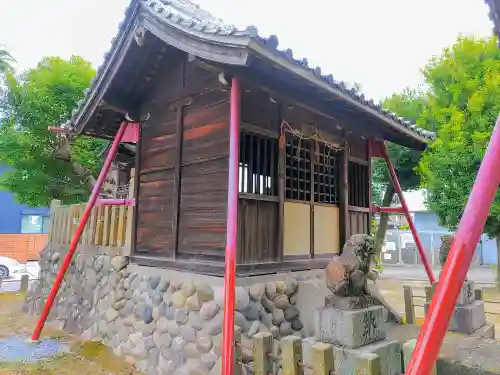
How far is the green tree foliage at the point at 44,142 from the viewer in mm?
13531

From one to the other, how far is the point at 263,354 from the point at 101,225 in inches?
236

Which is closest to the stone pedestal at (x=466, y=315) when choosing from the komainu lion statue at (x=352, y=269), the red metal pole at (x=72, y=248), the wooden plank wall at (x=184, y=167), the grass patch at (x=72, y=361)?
the komainu lion statue at (x=352, y=269)

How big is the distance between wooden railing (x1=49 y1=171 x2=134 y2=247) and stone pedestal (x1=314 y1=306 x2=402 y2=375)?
502 cm

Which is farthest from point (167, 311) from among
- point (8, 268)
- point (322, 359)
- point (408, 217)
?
point (8, 268)

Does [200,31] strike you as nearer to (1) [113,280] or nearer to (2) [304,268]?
(2) [304,268]

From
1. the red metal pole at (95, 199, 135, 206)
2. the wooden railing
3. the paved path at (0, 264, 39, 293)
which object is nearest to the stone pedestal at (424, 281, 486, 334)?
the wooden railing

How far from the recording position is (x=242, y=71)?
4777mm

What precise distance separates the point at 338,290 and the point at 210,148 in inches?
128

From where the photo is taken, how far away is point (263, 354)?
3.39 metres

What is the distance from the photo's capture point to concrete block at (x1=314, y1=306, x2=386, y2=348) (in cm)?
308

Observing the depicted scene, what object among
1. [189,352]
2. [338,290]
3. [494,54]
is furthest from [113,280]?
[494,54]

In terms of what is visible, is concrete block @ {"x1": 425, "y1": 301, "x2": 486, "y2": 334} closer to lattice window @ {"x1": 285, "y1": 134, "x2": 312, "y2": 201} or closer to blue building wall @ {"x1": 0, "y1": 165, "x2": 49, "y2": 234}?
lattice window @ {"x1": 285, "y1": 134, "x2": 312, "y2": 201}

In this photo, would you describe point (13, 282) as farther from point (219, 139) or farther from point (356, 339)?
point (356, 339)

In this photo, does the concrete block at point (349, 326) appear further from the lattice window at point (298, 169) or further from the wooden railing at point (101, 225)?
the wooden railing at point (101, 225)
